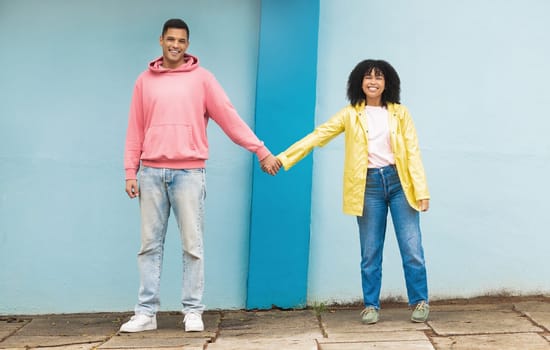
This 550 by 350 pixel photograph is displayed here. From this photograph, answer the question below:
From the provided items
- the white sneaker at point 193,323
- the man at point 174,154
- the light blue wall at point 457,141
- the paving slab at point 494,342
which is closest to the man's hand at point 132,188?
the man at point 174,154

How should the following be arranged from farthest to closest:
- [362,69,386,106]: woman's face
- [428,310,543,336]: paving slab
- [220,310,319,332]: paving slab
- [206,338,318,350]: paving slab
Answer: [220,310,319,332]: paving slab, [362,69,386,106]: woman's face, [428,310,543,336]: paving slab, [206,338,318,350]: paving slab

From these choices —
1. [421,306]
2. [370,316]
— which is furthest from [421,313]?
[370,316]

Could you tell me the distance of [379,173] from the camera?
469 cm

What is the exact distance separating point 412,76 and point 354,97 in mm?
821

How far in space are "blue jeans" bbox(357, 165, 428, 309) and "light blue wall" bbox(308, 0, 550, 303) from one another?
2.27 feet

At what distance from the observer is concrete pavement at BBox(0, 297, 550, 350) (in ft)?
13.7

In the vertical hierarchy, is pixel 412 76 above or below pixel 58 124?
above

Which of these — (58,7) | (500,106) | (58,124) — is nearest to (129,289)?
(58,124)

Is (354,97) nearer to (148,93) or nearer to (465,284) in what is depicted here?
(148,93)

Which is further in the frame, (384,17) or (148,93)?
(384,17)

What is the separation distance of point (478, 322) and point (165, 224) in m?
1.92

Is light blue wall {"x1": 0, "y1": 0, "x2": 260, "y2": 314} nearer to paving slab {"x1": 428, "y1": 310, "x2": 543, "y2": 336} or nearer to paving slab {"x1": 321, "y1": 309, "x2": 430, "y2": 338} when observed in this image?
paving slab {"x1": 321, "y1": 309, "x2": 430, "y2": 338}

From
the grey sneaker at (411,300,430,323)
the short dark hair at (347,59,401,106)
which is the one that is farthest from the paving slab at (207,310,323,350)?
the short dark hair at (347,59,401,106)

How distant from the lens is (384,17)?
548 centimetres
